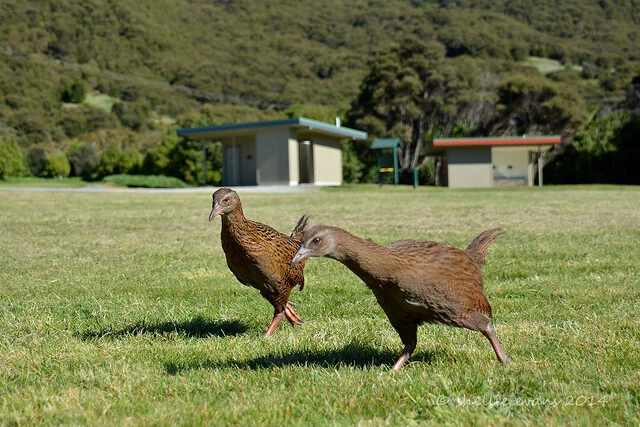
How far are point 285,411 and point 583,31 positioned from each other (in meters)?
112

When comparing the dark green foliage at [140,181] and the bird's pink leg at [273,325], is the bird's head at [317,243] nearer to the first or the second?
the bird's pink leg at [273,325]

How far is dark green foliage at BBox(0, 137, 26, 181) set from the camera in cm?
4444

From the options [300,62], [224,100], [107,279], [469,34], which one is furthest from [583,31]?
[107,279]

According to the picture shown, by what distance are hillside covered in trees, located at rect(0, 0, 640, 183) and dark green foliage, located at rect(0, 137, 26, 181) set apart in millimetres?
210

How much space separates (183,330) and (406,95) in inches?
1767

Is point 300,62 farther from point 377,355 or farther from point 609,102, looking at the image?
point 377,355

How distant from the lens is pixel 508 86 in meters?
48.1

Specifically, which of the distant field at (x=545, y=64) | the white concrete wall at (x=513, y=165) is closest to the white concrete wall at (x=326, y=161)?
the white concrete wall at (x=513, y=165)

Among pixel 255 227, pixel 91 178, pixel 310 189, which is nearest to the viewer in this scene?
pixel 255 227

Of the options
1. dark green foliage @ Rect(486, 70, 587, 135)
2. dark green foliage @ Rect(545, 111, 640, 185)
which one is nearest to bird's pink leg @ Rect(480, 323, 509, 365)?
dark green foliage @ Rect(545, 111, 640, 185)

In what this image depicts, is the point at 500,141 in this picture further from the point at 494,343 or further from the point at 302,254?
the point at 302,254

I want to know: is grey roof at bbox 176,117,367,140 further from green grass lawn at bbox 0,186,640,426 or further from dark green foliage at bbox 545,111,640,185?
green grass lawn at bbox 0,186,640,426

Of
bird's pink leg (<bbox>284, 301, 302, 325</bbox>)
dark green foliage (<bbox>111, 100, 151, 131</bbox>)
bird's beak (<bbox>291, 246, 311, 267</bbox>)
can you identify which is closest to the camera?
bird's beak (<bbox>291, 246, 311, 267</bbox>)

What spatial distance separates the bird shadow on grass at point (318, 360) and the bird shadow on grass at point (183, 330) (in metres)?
0.76
